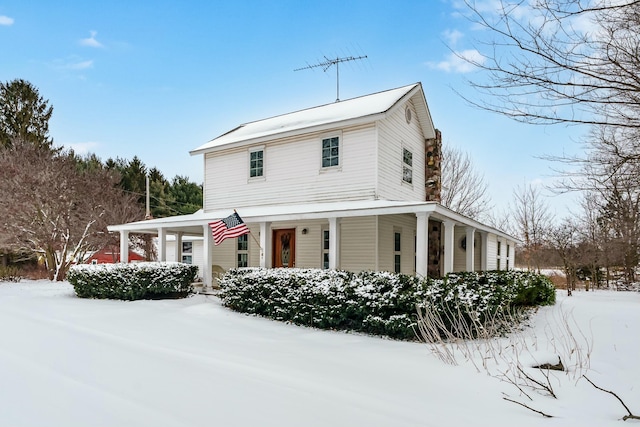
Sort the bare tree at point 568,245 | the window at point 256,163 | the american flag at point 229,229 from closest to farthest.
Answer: the american flag at point 229,229 < the window at point 256,163 < the bare tree at point 568,245

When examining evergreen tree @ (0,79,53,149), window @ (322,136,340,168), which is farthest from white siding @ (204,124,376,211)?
evergreen tree @ (0,79,53,149)

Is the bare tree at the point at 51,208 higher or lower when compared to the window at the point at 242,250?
higher

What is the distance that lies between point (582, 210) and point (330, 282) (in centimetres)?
1964

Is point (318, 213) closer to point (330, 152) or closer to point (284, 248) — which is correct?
point (330, 152)

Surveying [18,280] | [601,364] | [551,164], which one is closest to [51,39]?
[18,280]

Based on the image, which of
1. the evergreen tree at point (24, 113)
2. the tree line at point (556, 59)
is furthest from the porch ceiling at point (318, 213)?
the evergreen tree at point (24, 113)

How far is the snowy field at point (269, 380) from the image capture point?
12.8ft

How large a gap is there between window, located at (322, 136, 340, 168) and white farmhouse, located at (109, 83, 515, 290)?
0.03m

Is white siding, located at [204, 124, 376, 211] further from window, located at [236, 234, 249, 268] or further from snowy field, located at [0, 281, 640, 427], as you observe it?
snowy field, located at [0, 281, 640, 427]

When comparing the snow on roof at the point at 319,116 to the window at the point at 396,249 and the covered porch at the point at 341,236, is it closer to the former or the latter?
the covered porch at the point at 341,236

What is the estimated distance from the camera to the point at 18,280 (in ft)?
61.7

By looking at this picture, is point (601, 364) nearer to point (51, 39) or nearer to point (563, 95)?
point (563, 95)

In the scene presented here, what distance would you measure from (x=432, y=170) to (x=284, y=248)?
6.40 m

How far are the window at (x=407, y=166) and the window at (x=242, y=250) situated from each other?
584 cm
